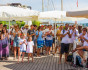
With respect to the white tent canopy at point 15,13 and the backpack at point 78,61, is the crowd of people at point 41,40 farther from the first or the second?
the white tent canopy at point 15,13

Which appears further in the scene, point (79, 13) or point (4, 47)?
point (4, 47)

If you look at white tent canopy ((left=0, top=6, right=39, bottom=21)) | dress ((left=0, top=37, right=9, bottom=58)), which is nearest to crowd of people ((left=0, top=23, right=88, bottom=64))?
dress ((left=0, top=37, right=9, bottom=58))

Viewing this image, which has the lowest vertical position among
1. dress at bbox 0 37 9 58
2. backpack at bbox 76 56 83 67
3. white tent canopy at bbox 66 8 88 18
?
backpack at bbox 76 56 83 67

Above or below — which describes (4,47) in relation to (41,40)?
below

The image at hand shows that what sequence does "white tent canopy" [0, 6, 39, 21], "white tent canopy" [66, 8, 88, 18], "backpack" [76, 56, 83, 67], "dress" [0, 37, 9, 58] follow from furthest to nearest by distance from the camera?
1. "dress" [0, 37, 9, 58]
2. "white tent canopy" [0, 6, 39, 21]
3. "backpack" [76, 56, 83, 67]
4. "white tent canopy" [66, 8, 88, 18]

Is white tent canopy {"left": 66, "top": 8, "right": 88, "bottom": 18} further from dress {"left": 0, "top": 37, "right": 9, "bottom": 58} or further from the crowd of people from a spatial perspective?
dress {"left": 0, "top": 37, "right": 9, "bottom": 58}

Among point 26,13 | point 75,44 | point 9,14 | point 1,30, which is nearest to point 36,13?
point 26,13

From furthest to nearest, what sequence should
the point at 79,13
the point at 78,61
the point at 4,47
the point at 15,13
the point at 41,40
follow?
the point at 41,40 < the point at 4,47 < the point at 15,13 < the point at 78,61 < the point at 79,13

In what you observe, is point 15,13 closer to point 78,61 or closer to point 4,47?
point 4,47

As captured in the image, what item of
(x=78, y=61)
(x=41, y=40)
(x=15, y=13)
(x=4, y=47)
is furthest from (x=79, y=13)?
(x=4, y=47)

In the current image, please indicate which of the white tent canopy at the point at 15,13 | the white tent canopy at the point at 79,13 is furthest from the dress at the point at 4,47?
the white tent canopy at the point at 79,13

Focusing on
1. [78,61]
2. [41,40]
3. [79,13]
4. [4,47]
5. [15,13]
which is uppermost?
[15,13]

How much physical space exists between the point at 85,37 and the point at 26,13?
318 cm

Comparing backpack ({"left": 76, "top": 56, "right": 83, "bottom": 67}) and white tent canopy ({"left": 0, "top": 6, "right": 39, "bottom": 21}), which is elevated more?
white tent canopy ({"left": 0, "top": 6, "right": 39, "bottom": 21})
